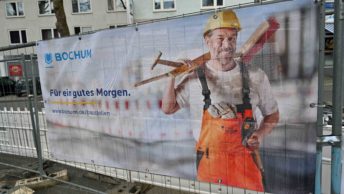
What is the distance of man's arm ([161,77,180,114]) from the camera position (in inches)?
118

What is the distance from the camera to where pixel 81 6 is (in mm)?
28688

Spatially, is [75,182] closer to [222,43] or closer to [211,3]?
[222,43]

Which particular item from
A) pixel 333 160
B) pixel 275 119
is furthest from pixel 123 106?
pixel 333 160

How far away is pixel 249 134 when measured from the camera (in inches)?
105

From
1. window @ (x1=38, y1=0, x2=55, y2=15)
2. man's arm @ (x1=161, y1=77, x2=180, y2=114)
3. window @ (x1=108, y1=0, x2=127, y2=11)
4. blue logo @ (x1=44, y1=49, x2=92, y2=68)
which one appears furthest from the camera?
window @ (x1=38, y1=0, x2=55, y2=15)

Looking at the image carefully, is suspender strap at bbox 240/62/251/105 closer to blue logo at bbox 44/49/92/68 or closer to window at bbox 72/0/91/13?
blue logo at bbox 44/49/92/68

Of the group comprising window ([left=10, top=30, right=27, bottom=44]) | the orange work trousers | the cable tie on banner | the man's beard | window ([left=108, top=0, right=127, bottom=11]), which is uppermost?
window ([left=108, top=0, right=127, bottom=11])

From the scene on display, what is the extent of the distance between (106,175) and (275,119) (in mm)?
2639

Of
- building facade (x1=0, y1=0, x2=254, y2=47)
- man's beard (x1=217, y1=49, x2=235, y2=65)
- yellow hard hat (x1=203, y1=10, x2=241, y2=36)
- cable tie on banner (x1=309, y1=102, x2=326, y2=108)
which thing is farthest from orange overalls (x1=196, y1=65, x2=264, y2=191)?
building facade (x1=0, y1=0, x2=254, y2=47)

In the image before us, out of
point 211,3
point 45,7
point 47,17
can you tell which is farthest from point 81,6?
point 211,3

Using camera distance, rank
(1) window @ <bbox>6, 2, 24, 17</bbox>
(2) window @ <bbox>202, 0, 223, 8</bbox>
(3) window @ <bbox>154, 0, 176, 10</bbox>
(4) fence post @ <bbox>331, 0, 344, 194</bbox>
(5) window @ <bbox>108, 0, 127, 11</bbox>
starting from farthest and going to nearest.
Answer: (1) window @ <bbox>6, 2, 24, 17</bbox> < (5) window @ <bbox>108, 0, 127, 11</bbox> < (3) window @ <bbox>154, 0, 176, 10</bbox> < (2) window @ <bbox>202, 0, 223, 8</bbox> < (4) fence post @ <bbox>331, 0, 344, 194</bbox>

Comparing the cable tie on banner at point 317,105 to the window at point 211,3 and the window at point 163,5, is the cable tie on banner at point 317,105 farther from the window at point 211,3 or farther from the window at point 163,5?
the window at point 163,5

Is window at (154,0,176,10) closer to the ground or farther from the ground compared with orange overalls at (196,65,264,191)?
farther from the ground

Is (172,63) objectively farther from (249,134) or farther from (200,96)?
(249,134)
